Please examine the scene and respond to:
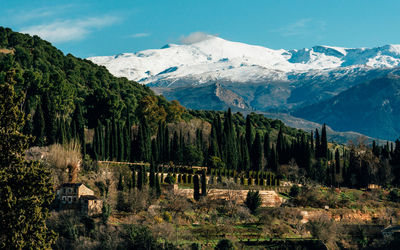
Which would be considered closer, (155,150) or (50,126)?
(50,126)

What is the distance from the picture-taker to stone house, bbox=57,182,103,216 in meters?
58.2

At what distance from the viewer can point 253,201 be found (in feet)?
233

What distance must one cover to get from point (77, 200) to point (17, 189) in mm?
35359

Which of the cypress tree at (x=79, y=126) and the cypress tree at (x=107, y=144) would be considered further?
the cypress tree at (x=107, y=144)

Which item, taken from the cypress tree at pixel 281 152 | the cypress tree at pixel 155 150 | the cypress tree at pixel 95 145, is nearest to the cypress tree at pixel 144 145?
the cypress tree at pixel 155 150

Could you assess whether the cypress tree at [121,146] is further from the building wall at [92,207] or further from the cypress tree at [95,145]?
the building wall at [92,207]

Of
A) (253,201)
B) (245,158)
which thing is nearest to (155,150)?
(245,158)

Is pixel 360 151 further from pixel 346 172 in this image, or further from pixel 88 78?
pixel 88 78

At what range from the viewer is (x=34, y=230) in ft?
78.9

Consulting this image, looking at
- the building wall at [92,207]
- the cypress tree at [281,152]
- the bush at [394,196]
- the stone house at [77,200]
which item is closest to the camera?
the building wall at [92,207]

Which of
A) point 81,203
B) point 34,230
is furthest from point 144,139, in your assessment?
point 34,230

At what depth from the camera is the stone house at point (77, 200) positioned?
58.2 meters

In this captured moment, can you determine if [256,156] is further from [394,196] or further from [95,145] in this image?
[95,145]

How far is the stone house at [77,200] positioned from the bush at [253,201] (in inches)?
840
